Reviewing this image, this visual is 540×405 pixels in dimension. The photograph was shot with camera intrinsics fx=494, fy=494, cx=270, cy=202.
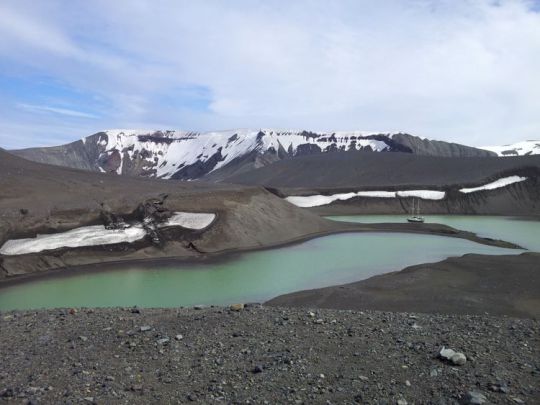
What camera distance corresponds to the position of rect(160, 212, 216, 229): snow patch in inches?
1088

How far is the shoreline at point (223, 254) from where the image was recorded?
20892 millimetres

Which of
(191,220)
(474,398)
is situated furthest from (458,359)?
(191,220)

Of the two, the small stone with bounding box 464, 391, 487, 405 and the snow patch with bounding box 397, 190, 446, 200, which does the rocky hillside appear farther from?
the small stone with bounding box 464, 391, 487, 405

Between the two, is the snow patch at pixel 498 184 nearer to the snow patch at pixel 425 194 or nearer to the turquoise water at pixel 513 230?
the snow patch at pixel 425 194

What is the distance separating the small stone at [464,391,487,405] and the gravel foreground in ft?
0.05

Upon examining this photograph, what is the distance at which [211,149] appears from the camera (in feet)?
526

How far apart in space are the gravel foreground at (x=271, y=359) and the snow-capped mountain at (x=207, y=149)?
121 m

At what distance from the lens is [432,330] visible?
9.57m

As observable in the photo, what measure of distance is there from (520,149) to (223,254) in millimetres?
161471

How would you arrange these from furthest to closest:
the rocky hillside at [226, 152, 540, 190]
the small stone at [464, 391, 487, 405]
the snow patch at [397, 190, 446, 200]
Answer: the rocky hillside at [226, 152, 540, 190]
the snow patch at [397, 190, 446, 200]
the small stone at [464, 391, 487, 405]

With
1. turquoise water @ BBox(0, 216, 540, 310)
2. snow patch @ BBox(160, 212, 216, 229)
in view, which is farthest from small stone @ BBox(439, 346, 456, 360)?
snow patch @ BBox(160, 212, 216, 229)

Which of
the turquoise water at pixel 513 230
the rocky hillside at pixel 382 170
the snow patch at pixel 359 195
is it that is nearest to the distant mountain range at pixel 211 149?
the rocky hillside at pixel 382 170

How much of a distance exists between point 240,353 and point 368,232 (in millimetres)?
27739

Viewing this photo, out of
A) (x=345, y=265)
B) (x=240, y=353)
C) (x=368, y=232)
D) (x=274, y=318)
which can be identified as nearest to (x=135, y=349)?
(x=240, y=353)
